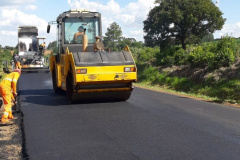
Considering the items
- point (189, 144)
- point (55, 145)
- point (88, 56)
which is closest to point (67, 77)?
point (88, 56)

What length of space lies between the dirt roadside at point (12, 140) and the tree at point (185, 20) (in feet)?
55.1

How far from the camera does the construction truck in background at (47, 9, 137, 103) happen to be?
960cm

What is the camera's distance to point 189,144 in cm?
618

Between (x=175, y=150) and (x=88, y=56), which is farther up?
(x=88, y=56)

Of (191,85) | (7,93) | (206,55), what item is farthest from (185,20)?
(7,93)

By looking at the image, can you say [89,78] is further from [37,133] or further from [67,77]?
[37,133]

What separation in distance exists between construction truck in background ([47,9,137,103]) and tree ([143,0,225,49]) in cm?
1256

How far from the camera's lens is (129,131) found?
711 cm

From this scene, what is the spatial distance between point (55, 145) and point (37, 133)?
1061 mm

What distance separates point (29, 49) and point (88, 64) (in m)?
23.4

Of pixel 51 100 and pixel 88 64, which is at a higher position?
pixel 88 64

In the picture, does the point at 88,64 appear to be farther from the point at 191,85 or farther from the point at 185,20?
the point at 185,20

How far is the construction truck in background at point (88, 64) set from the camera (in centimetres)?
960

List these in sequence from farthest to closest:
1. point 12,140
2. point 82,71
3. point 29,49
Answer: point 29,49
point 82,71
point 12,140
